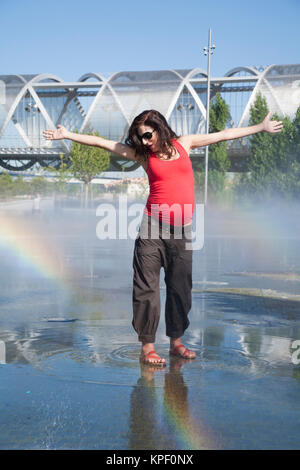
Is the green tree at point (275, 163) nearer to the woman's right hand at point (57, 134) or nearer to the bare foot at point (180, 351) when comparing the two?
the woman's right hand at point (57, 134)

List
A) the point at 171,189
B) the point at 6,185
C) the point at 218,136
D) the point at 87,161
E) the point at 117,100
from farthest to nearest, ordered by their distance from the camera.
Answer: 1. the point at 117,100
2. the point at 6,185
3. the point at 87,161
4. the point at 218,136
5. the point at 171,189

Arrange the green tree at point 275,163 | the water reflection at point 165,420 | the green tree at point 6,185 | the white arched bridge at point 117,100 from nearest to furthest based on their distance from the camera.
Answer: the water reflection at point 165,420
the green tree at point 275,163
the green tree at point 6,185
the white arched bridge at point 117,100

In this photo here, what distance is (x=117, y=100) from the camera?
87688 mm

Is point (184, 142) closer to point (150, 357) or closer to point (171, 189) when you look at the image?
point (171, 189)

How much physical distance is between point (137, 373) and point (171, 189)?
1.20 metres

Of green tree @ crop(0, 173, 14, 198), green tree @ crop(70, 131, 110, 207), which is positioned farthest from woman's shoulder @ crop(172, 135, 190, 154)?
green tree @ crop(0, 173, 14, 198)

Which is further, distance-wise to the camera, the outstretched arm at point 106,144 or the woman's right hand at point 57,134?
→ the woman's right hand at point 57,134

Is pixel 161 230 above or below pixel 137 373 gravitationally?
above

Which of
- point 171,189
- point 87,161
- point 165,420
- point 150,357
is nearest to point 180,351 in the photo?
point 150,357

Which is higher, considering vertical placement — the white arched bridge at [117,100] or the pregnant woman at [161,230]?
the white arched bridge at [117,100]

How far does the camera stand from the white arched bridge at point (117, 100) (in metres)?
84.7

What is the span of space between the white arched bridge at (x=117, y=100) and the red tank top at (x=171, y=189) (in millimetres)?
76487

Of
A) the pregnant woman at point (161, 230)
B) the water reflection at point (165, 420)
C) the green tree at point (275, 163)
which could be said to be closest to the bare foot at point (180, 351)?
the pregnant woman at point (161, 230)

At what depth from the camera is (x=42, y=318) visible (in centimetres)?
645
